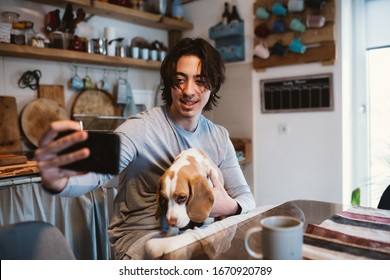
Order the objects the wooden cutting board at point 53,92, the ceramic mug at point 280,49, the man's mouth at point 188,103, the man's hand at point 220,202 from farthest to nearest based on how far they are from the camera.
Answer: the ceramic mug at point 280,49 → the wooden cutting board at point 53,92 → the man's mouth at point 188,103 → the man's hand at point 220,202

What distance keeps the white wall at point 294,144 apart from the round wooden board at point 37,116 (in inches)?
51.7

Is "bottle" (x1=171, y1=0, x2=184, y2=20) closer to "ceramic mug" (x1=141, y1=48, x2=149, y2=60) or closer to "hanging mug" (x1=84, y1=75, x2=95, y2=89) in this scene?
"ceramic mug" (x1=141, y1=48, x2=149, y2=60)

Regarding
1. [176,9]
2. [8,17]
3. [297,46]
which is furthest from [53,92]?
[297,46]

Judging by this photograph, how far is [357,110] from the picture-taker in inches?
100

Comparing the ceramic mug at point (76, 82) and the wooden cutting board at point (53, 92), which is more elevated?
the ceramic mug at point (76, 82)

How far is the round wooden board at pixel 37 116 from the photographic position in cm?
226

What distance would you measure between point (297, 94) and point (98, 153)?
2.12m

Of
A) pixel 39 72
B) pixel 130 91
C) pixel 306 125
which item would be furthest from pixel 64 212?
pixel 306 125

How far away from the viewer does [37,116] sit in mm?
2309

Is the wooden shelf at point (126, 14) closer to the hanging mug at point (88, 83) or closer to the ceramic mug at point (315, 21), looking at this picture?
the hanging mug at point (88, 83)

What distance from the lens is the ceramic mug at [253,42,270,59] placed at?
8.82 feet

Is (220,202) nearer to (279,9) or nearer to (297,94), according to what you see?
(297,94)

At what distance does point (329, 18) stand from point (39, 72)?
1931 mm

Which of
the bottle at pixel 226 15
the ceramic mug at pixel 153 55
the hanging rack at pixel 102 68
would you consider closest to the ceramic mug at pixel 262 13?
the bottle at pixel 226 15
